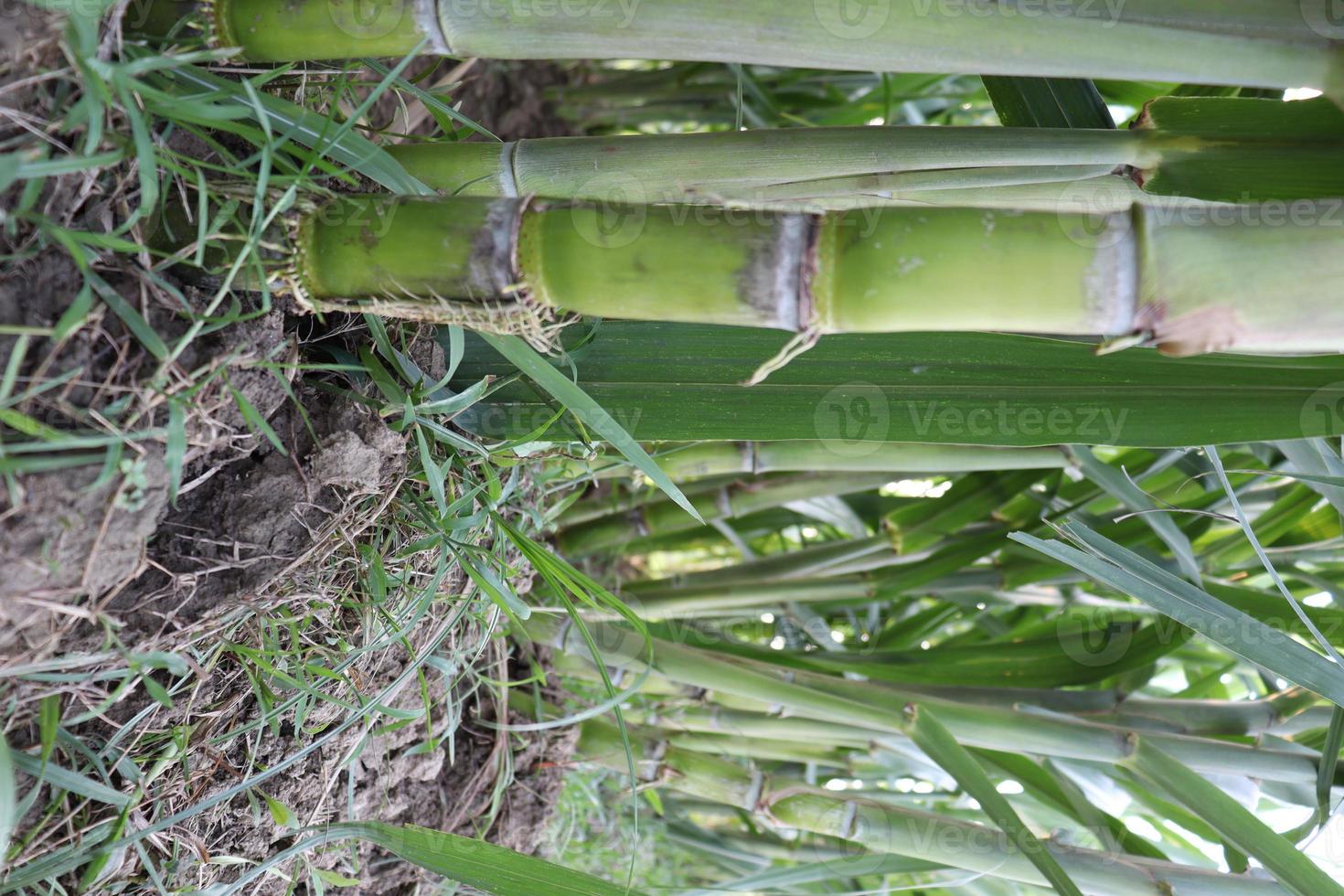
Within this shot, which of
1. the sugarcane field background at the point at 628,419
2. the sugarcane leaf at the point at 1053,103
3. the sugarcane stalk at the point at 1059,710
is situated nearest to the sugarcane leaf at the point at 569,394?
the sugarcane field background at the point at 628,419

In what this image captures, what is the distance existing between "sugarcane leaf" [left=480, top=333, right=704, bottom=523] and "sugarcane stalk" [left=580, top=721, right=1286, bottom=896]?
0.61 meters

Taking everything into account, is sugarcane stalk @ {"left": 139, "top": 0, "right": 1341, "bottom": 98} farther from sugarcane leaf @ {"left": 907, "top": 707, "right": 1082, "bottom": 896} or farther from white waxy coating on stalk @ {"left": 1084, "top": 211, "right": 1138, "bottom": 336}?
sugarcane leaf @ {"left": 907, "top": 707, "right": 1082, "bottom": 896}

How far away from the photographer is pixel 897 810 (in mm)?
1032

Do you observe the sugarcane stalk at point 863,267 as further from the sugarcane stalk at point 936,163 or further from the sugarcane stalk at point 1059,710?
the sugarcane stalk at point 1059,710

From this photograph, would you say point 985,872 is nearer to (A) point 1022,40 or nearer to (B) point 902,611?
(B) point 902,611

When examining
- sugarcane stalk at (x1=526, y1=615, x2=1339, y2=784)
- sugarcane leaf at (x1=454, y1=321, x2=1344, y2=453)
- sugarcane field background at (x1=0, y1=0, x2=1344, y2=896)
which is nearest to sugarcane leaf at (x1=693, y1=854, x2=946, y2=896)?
sugarcane field background at (x1=0, y1=0, x2=1344, y2=896)

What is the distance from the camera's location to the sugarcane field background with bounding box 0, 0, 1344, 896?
44 centimetres

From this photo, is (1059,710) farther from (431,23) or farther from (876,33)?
(431,23)

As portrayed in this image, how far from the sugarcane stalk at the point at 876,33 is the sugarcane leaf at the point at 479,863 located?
56cm

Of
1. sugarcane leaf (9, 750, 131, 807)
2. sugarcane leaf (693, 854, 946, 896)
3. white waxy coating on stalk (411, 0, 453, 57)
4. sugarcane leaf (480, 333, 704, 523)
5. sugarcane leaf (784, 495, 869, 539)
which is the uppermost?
white waxy coating on stalk (411, 0, 453, 57)

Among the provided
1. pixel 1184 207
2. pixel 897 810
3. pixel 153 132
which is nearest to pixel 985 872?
pixel 897 810

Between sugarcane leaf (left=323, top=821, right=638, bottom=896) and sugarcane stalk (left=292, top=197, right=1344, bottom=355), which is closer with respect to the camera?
sugarcane stalk (left=292, top=197, right=1344, bottom=355)

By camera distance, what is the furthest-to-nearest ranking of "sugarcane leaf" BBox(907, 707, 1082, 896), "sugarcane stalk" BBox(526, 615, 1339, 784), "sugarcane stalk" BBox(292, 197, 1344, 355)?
"sugarcane stalk" BBox(526, 615, 1339, 784)
"sugarcane leaf" BBox(907, 707, 1082, 896)
"sugarcane stalk" BBox(292, 197, 1344, 355)

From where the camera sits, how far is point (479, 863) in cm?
68
